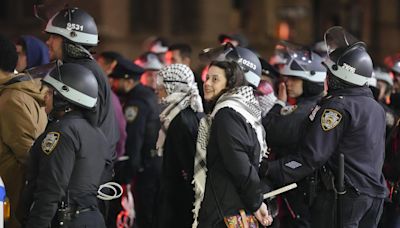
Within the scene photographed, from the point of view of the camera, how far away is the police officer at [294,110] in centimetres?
834

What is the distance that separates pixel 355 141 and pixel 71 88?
7.34 feet

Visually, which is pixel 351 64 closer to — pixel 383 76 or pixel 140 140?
pixel 140 140

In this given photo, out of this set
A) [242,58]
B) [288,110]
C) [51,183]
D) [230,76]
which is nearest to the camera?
[51,183]

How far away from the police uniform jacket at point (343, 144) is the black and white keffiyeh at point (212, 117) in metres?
0.29

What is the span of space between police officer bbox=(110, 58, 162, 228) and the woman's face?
3.36 m

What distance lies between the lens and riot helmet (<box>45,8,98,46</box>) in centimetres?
793

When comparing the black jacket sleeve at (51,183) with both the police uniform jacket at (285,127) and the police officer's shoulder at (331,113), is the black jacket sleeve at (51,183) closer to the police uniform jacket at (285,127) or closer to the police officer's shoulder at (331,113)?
the police officer's shoulder at (331,113)

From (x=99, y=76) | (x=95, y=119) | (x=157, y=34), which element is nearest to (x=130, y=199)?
(x=99, y=76)

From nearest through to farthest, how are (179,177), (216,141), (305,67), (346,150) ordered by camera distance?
1. (216,141)
2. (346,150)
3. (179,177)
4. (305,67)

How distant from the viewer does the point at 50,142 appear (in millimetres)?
6500

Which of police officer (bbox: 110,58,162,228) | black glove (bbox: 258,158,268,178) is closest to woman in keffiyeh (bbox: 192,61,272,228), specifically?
black glove (bbox: 258,158,268,178)

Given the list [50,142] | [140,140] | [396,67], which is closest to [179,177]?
[50,142]

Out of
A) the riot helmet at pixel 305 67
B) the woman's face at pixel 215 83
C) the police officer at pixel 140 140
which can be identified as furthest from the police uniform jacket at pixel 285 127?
the police officer at pixel 140 140

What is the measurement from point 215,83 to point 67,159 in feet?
4.68
